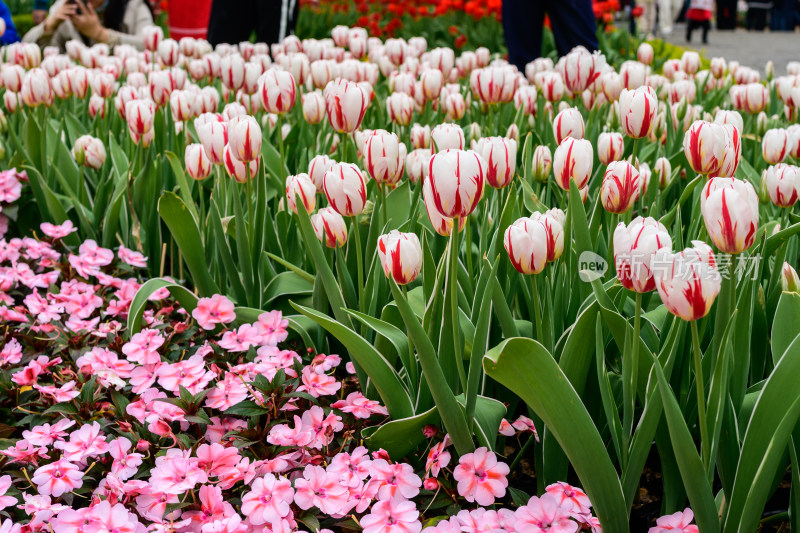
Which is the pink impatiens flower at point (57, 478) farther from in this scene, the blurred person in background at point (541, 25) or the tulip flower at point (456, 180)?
the blurred person in background at point (541, 25)

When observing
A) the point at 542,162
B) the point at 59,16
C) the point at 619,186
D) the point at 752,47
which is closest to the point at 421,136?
the point at 542,162

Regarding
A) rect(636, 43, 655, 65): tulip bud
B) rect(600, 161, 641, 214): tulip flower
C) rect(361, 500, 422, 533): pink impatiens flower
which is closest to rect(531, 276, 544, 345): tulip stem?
rect(600, 161, 641, 214): tulip flower

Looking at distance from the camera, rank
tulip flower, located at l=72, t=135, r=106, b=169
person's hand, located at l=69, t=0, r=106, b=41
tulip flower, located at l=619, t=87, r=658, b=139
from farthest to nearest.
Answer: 1. person's hand, located at l=69, t=0, r=106, b=41
2. tulip flower, located at l=72, t=135, r=106, b=169
3. tulip flower, located at l=619, t=87, r=658, b=139

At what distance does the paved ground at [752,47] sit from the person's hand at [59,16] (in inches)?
265

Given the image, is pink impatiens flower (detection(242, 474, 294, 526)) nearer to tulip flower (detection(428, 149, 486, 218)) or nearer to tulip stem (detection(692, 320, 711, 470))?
tulip flower (detection(428, 149, 486, 218))

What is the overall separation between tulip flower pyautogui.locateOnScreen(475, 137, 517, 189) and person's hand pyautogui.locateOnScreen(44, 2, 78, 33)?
4665mm

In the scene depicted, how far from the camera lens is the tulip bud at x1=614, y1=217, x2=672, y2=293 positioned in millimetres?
1057

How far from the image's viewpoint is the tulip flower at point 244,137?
160 cm

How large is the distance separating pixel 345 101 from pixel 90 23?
434 centimetres

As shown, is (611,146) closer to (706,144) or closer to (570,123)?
(570,123)

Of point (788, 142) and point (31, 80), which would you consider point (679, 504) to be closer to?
point (788, 142)

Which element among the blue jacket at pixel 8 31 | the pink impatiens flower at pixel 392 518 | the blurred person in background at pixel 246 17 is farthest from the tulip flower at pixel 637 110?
the blurred person in background at pixel 246 17

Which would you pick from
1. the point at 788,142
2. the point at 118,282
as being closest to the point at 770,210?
the point at 788,142

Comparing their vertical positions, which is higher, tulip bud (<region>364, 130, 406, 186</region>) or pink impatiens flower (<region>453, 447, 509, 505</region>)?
tulip bud (<region>364, 130, 406, 186</region>)
